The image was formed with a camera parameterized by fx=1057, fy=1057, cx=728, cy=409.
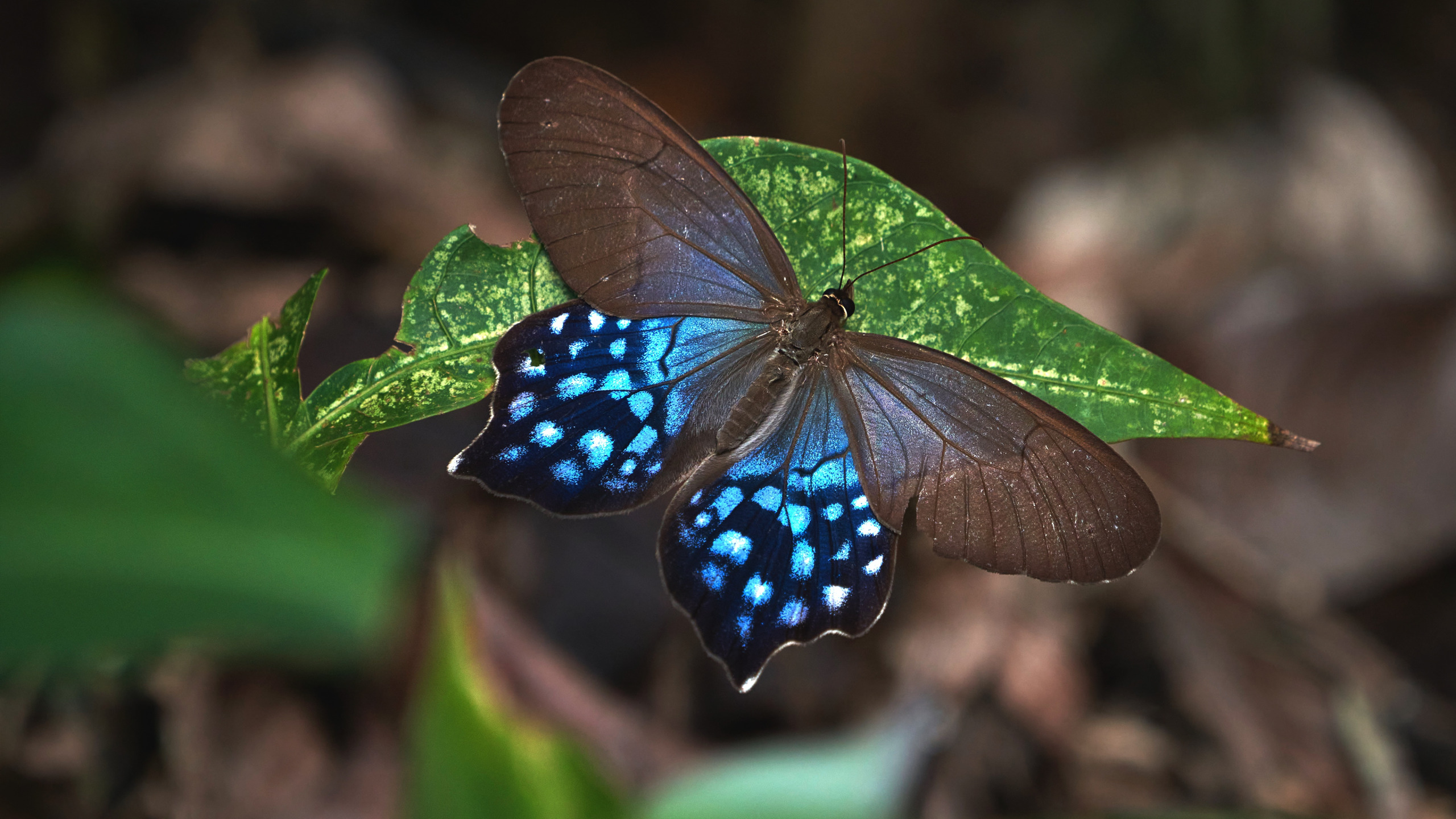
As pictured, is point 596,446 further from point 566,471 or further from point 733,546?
point 733,546

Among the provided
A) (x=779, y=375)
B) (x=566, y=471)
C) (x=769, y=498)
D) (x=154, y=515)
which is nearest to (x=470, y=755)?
(x=566, y=471)

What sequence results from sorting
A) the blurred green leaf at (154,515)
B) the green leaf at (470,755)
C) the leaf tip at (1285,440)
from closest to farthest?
the blurred green leaf at (154,515) < the leaf tip at (1285,440) < the green leaf at (470,755)

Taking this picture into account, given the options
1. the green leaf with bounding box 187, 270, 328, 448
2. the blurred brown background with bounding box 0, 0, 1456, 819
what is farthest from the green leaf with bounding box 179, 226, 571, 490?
the blurred brown background with bounding box 0, 0, 1456, 819

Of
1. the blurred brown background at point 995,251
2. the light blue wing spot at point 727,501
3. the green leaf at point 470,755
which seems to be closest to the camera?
the green leaf at point 470,755

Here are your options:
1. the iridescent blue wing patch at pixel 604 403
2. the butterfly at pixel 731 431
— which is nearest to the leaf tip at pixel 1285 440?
the butterfly at pixel 731 431

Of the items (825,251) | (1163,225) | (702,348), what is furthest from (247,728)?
(1163,225)

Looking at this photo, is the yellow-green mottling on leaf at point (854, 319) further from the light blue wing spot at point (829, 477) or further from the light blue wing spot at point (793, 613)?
the light blue wing spot at point (793, 613)

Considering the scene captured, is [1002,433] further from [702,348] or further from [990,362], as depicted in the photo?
[702,348]
